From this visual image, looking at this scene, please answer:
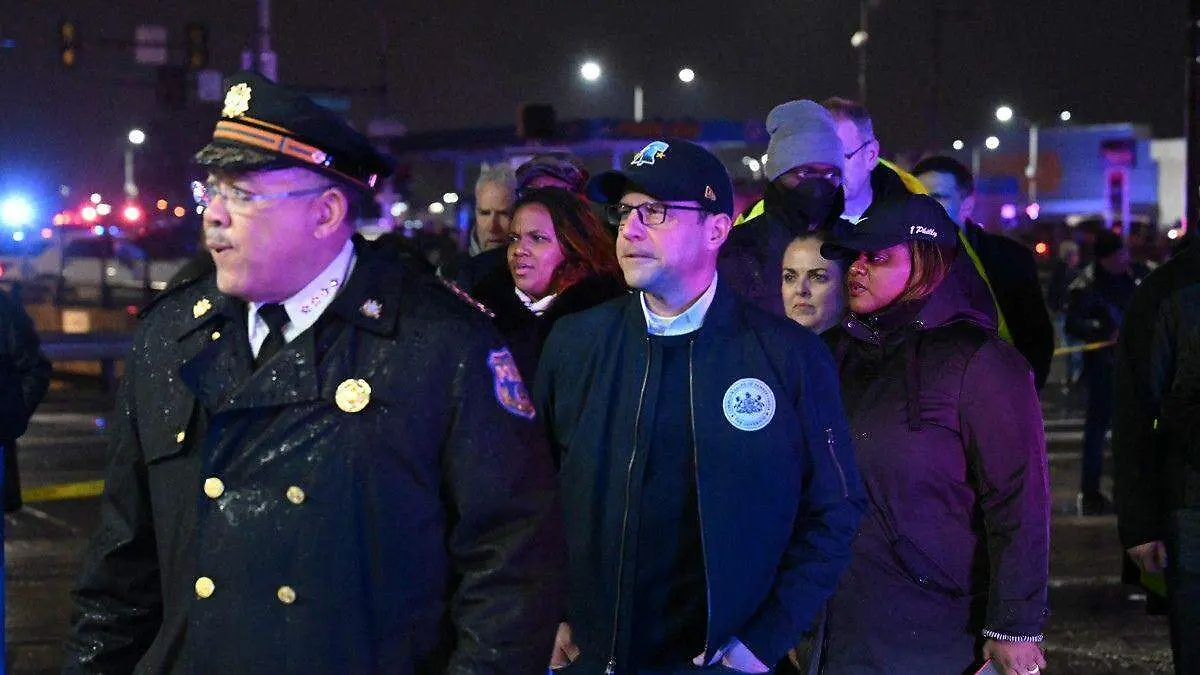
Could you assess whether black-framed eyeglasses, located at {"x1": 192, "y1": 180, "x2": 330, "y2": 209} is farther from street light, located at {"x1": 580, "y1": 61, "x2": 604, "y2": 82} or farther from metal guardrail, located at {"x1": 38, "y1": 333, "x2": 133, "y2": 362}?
street light, located at {"x1": 580, "y1": 61, "x2": 604, "y2": 82}

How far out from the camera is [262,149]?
9.73 ft

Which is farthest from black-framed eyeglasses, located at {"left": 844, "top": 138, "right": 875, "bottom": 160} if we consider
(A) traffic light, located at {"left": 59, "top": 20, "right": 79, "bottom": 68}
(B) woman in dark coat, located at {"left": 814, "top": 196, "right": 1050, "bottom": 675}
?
(A) traffic light, located at {"left": 59, "top": 20, "right": 79, "bottom": 68}

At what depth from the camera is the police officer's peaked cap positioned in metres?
2.96

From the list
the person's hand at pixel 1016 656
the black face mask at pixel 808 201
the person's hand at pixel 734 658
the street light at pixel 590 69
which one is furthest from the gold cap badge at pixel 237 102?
the street light at pixel 590 69

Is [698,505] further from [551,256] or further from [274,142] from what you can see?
[551,256]

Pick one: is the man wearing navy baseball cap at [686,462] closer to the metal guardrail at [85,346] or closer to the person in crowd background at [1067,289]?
the metal guardrail at [85,346]

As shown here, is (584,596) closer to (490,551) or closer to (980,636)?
(490,551)

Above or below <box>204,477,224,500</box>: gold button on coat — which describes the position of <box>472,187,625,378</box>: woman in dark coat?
above

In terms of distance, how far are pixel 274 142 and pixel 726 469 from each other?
54.7 inches

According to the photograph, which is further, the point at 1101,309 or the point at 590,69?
the point at 590,69

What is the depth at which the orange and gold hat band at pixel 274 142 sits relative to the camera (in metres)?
2.96

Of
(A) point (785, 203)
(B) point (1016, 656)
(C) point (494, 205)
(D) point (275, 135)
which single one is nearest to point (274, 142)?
(D) point (275, 135)

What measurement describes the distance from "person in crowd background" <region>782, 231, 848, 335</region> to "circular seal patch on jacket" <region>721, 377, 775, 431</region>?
1.17 meters

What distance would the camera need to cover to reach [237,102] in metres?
3.02
